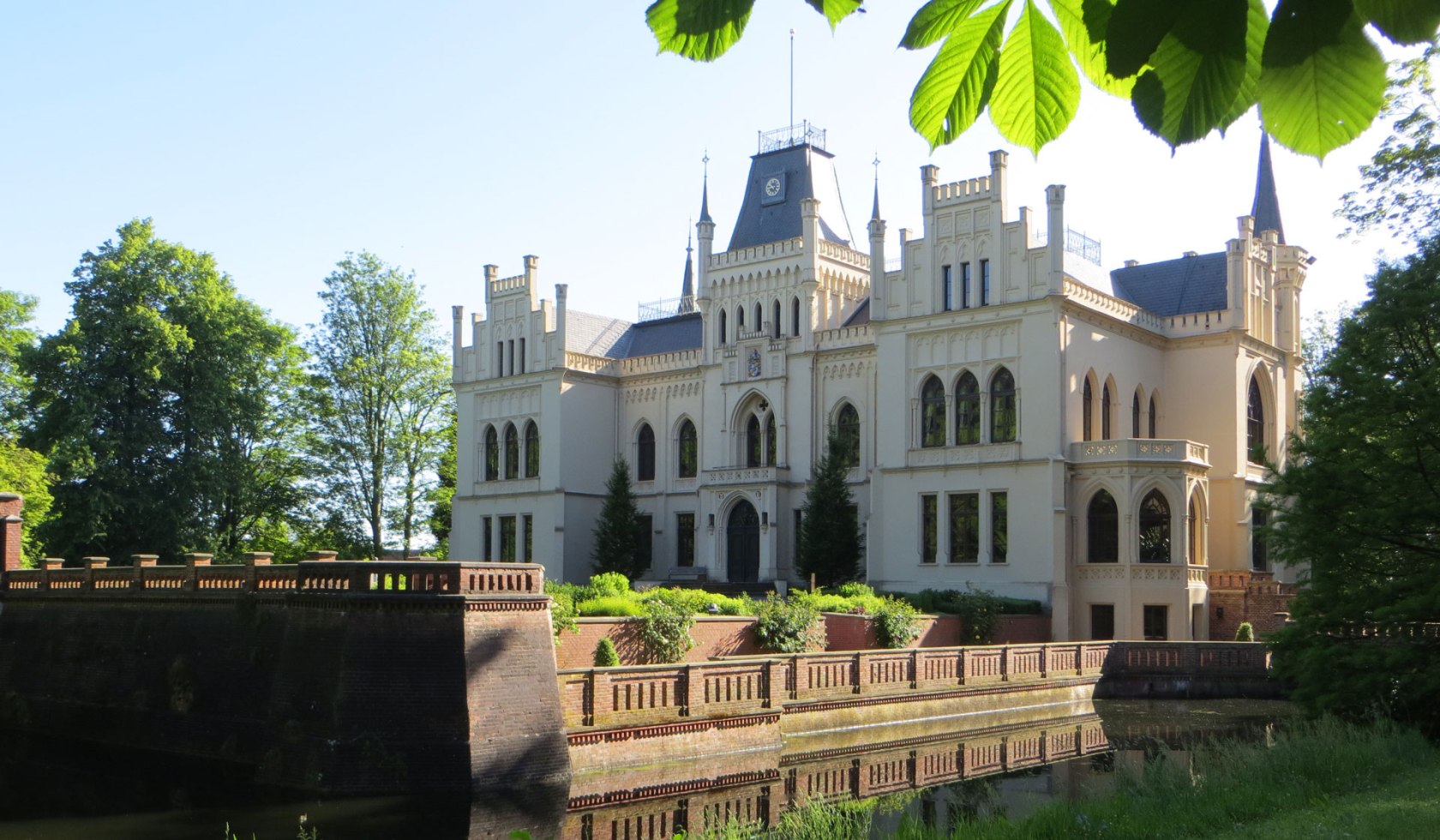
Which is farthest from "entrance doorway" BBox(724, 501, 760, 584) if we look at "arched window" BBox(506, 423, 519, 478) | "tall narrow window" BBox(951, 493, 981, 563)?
"arched window" BBox(506, 423, 519, 478)

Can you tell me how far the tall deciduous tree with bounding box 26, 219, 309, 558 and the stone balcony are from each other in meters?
25.7

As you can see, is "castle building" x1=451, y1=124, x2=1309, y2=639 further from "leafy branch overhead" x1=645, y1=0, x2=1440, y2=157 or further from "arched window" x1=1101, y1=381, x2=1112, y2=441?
"leafy branch overhead" x1=645, y1=0, x2=1440, y2=157

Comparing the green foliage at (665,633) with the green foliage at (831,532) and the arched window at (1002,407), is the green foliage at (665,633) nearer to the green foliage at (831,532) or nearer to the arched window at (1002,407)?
the arched window at (1002,407)

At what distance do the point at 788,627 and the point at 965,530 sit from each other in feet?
40.4

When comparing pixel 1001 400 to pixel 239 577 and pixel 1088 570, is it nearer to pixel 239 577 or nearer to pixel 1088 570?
pixel 1088 570

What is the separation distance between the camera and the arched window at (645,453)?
48250 millimetres

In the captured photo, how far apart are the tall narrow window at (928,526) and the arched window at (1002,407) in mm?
2598

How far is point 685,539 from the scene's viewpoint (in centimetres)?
4669

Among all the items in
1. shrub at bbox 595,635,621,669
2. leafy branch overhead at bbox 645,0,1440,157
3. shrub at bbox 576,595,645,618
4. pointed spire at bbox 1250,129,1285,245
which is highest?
pointed spire at bbox 1250,129,1285,245

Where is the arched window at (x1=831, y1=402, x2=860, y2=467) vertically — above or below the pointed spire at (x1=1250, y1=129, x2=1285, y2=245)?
below

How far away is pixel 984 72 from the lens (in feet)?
6.71

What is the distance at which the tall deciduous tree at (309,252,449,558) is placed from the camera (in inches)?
1986

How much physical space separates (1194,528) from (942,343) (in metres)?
8.48

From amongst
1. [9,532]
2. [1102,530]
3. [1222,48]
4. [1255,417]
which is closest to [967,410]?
[1102,530]
